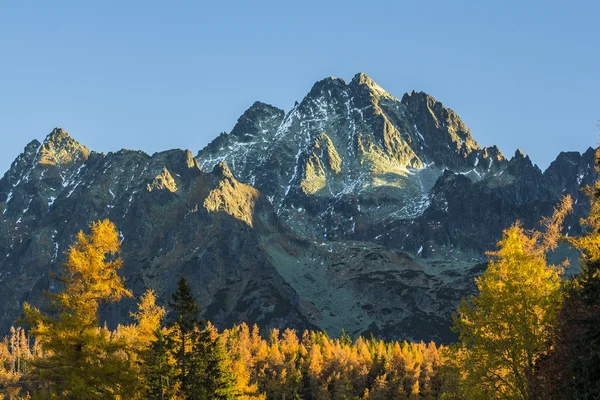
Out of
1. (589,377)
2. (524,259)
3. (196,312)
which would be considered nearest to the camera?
(589,377)

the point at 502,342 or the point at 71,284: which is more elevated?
the point at 71,284

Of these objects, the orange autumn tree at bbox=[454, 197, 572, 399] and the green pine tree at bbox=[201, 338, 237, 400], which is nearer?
the orange autumn tree at bbox=[454, 197, 572, 399]

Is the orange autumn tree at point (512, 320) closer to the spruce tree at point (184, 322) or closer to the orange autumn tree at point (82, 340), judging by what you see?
the orange autumn tree at point (82, 340)

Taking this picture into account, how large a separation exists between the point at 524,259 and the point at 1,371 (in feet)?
517

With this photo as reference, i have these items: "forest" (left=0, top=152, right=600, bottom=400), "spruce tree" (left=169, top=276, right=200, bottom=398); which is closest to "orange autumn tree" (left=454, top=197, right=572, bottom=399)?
"forest" (left=0, top=152, right=600, bottom=400)

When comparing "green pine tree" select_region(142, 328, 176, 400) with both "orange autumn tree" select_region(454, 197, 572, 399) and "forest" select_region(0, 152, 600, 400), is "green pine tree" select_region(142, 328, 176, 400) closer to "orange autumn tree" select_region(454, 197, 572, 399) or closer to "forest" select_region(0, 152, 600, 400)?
Result: "forest" select_region(0, 152, 600, 400)

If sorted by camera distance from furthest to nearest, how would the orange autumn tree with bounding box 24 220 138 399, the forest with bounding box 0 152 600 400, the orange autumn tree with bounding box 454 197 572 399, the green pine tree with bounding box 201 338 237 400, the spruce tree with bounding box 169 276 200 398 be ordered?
the green pine tree with bounding box 201 338 237 400 < the spruce tree with bounding box 169 276 200 398 < the orange autumn tree with bounding box 454 197 572 399 < the orange autumn tree with bounding box 24 220 138 399 < the forest with bounding box 0 152 600 400

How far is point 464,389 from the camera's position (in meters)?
32.1

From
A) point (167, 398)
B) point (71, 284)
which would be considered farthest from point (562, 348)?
point (167, 398)

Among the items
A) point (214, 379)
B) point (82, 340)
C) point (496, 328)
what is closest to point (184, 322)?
point (214, 379)

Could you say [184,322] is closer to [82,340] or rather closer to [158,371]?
[158,371]

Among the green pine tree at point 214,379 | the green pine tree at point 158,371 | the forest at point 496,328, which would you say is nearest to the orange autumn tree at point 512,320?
the forest at point 496,328

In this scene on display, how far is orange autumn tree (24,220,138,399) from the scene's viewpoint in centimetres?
2997

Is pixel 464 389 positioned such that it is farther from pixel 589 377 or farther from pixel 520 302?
pixel 589 377
